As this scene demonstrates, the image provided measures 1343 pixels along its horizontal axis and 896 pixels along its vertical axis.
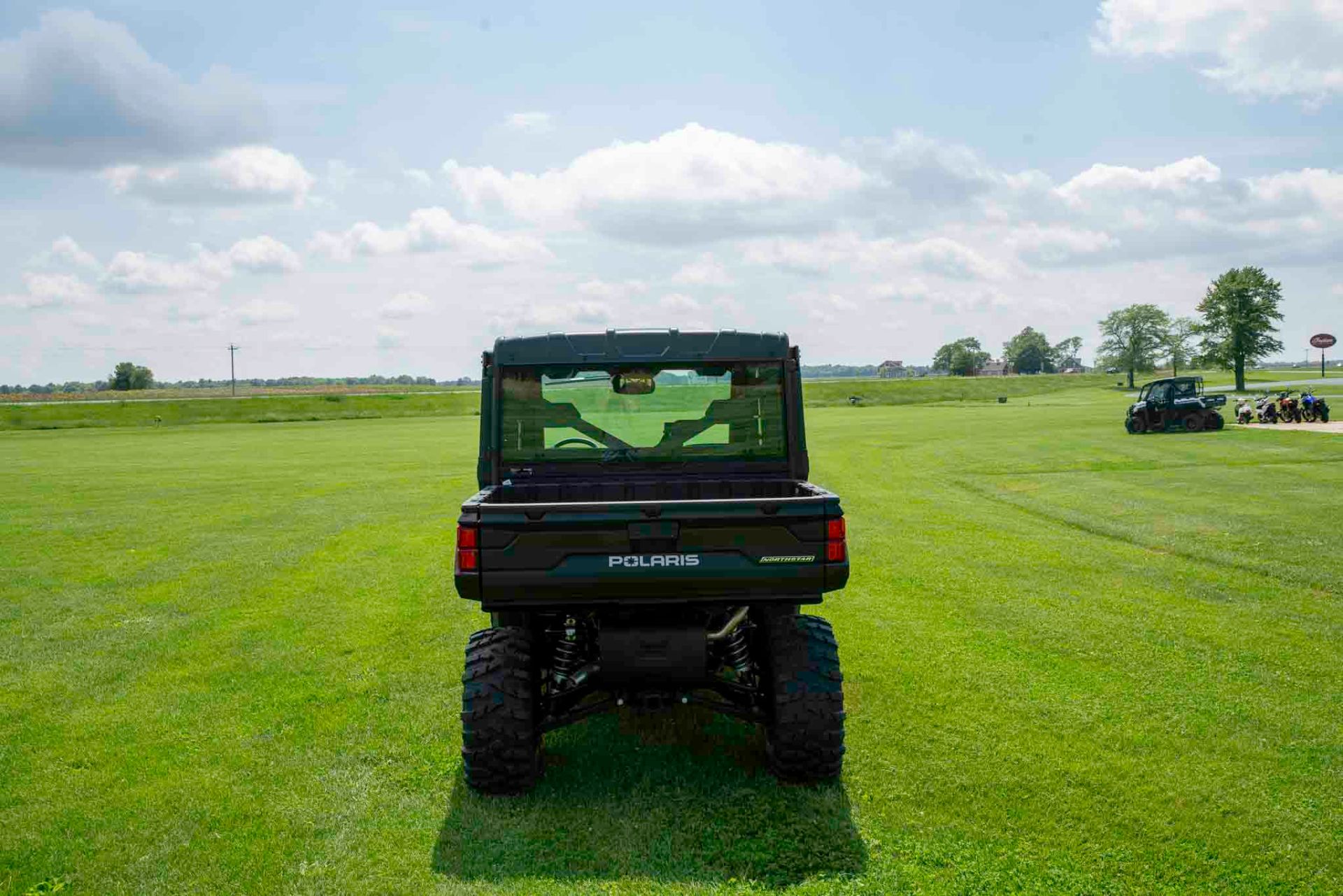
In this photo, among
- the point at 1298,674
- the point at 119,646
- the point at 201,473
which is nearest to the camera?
the point at 1298,674

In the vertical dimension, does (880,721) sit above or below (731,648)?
below

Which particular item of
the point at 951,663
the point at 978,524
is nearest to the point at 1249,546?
the point at 978,524

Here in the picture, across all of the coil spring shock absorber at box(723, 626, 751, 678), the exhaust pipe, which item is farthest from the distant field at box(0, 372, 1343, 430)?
the exhaust pipe

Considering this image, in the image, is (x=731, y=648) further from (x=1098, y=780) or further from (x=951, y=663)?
(x=951, y=663)

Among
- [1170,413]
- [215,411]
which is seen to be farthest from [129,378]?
[1170,413]

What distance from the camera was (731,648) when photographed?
5.99 metres

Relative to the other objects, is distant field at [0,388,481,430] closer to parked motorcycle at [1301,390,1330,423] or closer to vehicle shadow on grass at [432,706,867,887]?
parked motorcycle at [1301,390,1330,423]

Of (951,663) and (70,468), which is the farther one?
(70,468)

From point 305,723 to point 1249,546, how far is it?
11.9 m

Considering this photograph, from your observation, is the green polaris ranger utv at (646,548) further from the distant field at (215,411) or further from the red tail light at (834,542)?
the distant field at (215,411)

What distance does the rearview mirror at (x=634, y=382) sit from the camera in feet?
21.5

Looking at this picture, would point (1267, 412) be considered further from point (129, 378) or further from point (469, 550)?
point (129, 378)

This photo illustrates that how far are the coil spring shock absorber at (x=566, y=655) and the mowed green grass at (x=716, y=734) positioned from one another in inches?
21.9

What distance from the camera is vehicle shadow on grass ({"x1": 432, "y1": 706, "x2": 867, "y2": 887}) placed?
181 inches
